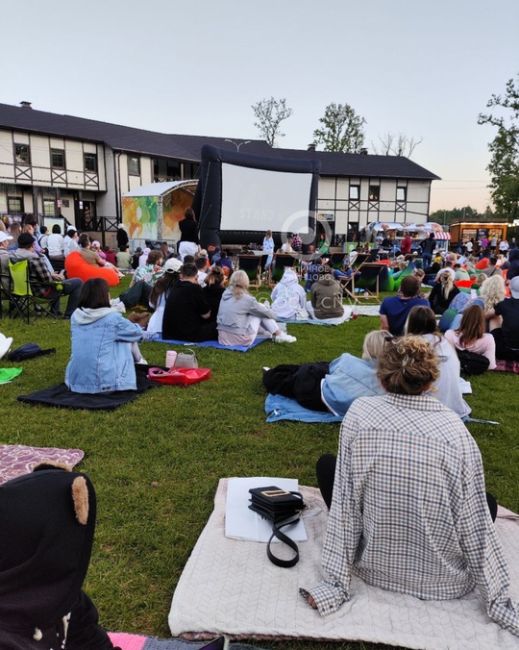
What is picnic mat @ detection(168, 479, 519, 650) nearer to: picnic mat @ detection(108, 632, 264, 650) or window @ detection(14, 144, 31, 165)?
picnic mat @ detection(108, 632, 264, 650)

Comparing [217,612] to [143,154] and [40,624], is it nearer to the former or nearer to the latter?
[40,624]

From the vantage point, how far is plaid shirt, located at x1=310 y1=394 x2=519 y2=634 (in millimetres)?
1957

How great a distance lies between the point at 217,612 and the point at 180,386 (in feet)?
10.0

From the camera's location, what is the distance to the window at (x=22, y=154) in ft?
81.8

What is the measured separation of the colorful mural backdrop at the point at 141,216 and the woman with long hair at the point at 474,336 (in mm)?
15260

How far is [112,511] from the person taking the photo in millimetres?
2889

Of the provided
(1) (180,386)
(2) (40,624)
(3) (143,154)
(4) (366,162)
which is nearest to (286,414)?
(1) (180,386)

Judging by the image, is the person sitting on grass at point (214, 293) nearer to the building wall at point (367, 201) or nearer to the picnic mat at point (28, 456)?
the picnic mat at point (28, 456)

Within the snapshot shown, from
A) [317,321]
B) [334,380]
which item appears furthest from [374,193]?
[334,380]

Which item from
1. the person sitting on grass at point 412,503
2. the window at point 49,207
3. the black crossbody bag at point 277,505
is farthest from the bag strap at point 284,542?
the window at point 49,207

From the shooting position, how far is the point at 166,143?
31141 millimetres

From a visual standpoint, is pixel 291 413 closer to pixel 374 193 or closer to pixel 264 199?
pixel 264 199

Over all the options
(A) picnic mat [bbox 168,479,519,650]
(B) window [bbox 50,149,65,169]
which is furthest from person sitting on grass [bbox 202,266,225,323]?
(B) window [bbox 50,149,65,169]

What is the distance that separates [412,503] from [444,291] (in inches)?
279
